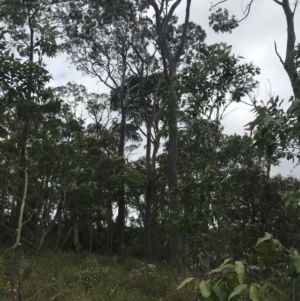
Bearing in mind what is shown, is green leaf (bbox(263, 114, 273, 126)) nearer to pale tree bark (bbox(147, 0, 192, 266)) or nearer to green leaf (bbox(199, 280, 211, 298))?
green leaf (bbox(199, 280, 211, 298))

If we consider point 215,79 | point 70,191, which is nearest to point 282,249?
point 215,79

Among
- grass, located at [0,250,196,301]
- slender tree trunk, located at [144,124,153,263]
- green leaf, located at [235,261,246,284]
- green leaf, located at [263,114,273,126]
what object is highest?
slender tree trunk, located at [144,124,153,263]

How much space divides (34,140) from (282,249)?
909cm

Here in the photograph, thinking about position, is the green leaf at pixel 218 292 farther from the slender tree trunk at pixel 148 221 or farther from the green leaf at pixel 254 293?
the slender tree trunk at pixel 148 221

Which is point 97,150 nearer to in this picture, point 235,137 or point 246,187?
point 246,187

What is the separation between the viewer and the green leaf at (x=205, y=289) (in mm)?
1229

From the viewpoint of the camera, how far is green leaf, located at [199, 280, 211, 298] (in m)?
1.23

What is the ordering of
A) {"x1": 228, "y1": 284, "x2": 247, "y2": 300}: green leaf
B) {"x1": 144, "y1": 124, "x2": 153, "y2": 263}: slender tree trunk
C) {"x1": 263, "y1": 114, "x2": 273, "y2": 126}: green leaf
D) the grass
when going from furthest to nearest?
{"x1": 144, "y1": 124, "x2": 153, "y2": 263}: slender tree trunk, the grass, {"x1": 263, "y1": 114, "x2": 273, "y2": 126}: green leaf, {"x1": 228, "y1": 284, "x2": 247, "y2": 300}: green leaf

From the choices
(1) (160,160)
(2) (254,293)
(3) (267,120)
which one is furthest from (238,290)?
(1) (160,160)

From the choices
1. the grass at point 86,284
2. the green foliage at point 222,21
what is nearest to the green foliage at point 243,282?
the grass at point 86,284

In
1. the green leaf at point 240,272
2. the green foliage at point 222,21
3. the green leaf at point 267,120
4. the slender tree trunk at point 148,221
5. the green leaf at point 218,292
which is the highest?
the green foliage at point 222,21

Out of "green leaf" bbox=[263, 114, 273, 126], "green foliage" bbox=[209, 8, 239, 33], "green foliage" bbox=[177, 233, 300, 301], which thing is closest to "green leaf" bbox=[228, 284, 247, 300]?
"green foliage" bbox=[177, 233, 300, 301]

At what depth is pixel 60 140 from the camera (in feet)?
35.3

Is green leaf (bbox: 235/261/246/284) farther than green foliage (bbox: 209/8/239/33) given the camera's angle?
No
